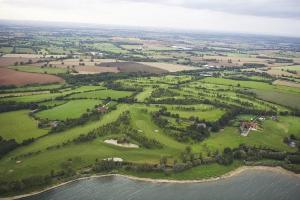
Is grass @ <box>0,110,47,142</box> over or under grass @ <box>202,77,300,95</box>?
under

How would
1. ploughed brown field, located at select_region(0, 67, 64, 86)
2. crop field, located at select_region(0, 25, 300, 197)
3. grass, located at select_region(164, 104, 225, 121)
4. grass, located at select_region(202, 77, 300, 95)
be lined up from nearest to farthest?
crop field, located at select_region(0, 25, 300, 197)
grass, located at select_region(164, 104, 225, 121)
ploughed brown field, located at select_region(0, 67, 64, 86)
grass, located at select_region(202, 77, 300, 95)

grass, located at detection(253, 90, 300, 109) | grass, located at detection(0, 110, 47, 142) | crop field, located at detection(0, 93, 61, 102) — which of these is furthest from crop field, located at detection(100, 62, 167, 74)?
grass, located at detection(0, 110, 47, 142)

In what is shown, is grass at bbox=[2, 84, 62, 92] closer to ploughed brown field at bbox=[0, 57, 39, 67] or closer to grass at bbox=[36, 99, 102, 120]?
grass at bbox=[36, 99, 102, 120]

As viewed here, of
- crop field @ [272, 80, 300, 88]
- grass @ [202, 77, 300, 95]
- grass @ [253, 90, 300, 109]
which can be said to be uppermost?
crop field @ [272, 80, 300, 88]

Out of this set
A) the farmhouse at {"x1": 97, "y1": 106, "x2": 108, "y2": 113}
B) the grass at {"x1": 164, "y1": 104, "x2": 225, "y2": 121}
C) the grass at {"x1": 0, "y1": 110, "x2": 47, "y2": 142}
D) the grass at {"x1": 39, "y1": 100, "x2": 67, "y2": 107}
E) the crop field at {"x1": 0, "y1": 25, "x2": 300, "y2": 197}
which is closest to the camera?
the crop field at {"x1": 0, "y1": 25, "x2": 300, "y2": 197}

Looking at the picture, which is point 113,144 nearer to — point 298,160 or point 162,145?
point 162,145

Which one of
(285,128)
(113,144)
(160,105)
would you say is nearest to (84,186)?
(113,144)
